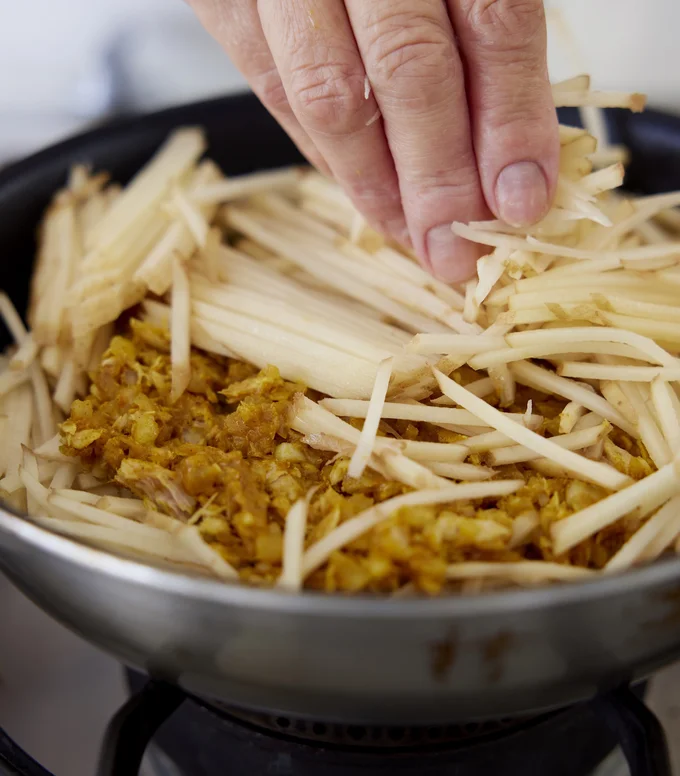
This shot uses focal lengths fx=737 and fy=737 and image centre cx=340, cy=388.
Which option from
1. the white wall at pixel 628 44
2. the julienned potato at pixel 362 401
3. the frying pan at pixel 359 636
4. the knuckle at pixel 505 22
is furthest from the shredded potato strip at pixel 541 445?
the white wall at pixel 628 44

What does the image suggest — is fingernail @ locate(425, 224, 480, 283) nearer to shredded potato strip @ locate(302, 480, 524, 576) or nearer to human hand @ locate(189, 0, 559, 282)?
Answer: human hand @ locate(189, 0, 559, 282)

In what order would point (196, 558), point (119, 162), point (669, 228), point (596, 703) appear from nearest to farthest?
1. point (196, 558)
2. point (596, 703)
3. point (669, 228)
4. point (119, 162)

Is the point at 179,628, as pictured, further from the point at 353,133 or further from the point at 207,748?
the point at 353,133

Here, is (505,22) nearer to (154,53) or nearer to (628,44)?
(628,44)

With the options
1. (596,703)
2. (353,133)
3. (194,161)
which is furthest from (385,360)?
(194,161)

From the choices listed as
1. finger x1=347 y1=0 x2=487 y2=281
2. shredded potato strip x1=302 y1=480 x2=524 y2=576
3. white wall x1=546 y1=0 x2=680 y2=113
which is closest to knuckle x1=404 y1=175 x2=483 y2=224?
finger x1=347 y1=0 x2=487 y2=281
